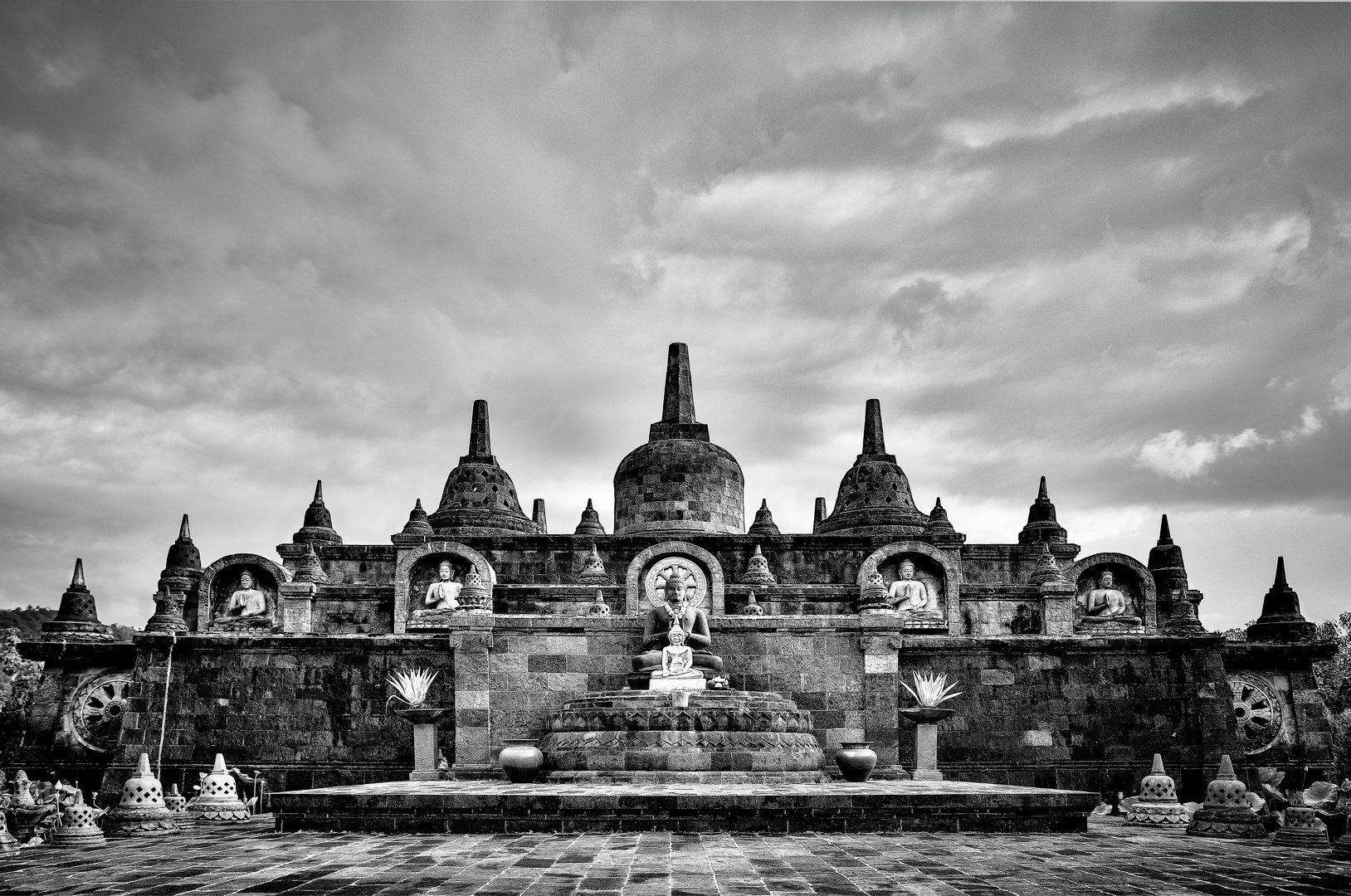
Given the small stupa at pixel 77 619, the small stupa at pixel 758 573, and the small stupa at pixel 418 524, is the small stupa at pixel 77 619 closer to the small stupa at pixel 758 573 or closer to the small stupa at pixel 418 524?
the small stupa at pixel 418 524

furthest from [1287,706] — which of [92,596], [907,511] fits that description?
[92,596]

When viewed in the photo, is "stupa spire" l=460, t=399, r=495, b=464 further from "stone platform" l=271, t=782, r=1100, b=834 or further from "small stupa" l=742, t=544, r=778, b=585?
"stone platform" l=271, t=782, r=1100, b=834

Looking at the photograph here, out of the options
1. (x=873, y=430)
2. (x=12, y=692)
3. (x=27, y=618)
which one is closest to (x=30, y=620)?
(x=27, y=618)

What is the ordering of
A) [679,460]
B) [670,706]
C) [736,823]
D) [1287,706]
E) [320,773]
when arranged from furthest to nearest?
[679,460] < [1287,706] < [320,773] < [670,706] < [736,823]

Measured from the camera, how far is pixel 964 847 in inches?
475

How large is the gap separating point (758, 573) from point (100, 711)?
14833mm

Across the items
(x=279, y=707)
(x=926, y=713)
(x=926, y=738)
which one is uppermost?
(x=279, y=707)

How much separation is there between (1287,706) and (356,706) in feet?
61.9

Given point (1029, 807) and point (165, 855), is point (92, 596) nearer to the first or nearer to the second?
point (165, 855)

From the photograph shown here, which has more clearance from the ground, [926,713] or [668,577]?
[668,577]

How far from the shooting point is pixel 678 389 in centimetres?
3331

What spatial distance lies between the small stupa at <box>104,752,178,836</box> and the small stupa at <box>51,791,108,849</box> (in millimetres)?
813

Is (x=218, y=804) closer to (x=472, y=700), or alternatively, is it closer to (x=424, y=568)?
(x=472, y=700)

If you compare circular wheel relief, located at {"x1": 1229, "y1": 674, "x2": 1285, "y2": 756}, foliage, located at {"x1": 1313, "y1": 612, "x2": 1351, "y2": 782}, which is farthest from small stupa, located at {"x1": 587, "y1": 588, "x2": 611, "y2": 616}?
foliage, located at {"x1": 1313, "y1": 612, "x2": 1351, "y2": 782}
